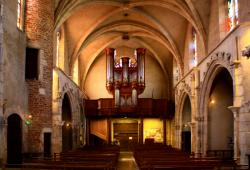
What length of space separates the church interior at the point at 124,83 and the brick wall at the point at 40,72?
1.9 inches

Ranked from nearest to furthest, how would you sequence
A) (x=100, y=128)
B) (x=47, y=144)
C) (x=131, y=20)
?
(x=47, y=144)
(x=131, y=20)
(x=100, y=128)

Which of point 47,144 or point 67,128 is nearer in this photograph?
point 47,144

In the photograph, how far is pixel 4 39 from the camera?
1552 cm

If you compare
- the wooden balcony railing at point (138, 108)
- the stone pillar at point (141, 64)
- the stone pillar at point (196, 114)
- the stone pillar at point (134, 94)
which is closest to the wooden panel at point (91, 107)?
the wooden balcony railing at point (138, 108)

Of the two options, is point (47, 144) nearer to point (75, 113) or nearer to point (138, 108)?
point (75, 113)

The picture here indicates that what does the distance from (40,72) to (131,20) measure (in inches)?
543

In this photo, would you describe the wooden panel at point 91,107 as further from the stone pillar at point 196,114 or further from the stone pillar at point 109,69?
the stone pillar at point 196,114

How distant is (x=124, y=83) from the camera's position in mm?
36344

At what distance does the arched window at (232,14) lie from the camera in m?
18.9

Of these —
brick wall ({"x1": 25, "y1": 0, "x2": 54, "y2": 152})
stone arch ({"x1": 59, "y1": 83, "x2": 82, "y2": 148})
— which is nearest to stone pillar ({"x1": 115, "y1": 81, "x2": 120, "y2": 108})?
stone arch ({"x1": 59, "y1": 83, "x2": 82, "y2": 148})

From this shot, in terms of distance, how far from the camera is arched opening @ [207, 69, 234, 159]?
22.7 meters

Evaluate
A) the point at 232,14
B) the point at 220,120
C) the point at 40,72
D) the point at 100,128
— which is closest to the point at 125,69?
the point at 100,128

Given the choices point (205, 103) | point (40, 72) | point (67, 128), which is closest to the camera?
point (40, 72)

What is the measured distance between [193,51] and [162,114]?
9734mm
